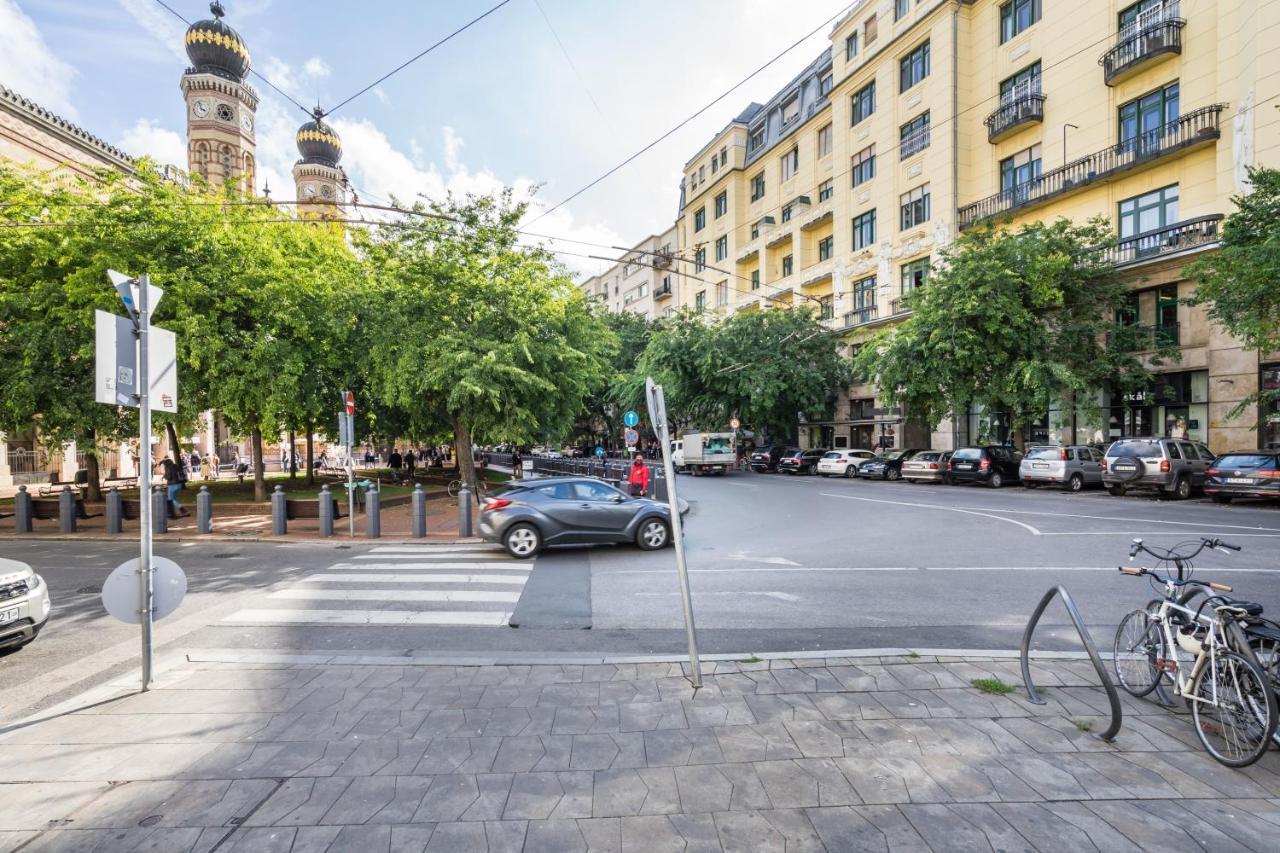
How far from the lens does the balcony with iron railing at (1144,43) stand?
23.5 m

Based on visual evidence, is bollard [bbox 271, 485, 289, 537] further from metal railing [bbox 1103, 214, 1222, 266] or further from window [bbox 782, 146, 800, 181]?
window [bbox 782, 146, 800, 181]

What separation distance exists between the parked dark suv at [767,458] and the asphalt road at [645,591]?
868 inches

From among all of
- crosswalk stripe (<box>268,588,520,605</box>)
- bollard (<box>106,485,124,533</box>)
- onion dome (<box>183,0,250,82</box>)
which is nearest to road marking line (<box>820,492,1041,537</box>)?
crosswalk stripe (<box>268,588,520,605</box>)

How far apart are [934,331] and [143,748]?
25114 mm

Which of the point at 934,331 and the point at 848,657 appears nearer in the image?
the point at 848,657

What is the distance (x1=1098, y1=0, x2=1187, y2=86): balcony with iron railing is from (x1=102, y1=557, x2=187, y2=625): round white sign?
32713 millimetres

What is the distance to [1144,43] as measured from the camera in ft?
79.3

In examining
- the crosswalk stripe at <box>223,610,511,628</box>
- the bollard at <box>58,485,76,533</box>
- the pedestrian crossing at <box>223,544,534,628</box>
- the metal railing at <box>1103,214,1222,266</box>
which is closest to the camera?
the crosswalk stripe at <box>223,610,511,628</box>

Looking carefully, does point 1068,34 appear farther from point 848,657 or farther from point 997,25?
point 848,657

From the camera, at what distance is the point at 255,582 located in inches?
359


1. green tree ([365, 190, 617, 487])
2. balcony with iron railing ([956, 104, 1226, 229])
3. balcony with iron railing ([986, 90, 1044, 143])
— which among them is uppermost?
balcony with iron railing ([986, 90, 1044, 143])

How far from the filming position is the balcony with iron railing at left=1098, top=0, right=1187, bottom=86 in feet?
77.3

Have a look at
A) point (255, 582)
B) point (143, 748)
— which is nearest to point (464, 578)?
point (255, 582)

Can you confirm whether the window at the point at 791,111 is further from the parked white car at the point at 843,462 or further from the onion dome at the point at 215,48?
the onion dome at the point at 215,48
